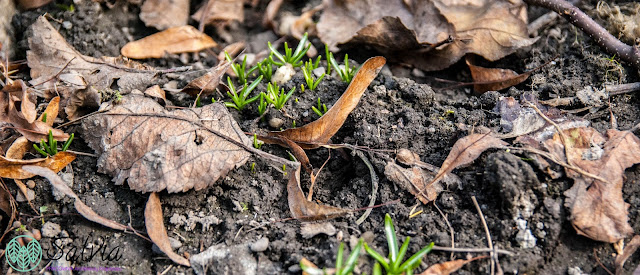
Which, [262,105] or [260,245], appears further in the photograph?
[262,105]

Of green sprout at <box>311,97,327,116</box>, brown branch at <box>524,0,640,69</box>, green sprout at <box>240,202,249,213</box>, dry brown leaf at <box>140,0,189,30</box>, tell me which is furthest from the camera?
dry brown leaf at <box>140,0,189,30</box>

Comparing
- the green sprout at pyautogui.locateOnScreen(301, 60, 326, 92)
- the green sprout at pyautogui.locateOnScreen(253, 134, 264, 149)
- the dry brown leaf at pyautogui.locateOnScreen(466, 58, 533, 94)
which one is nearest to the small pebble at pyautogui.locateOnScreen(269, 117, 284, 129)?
the green sprout at pyautogui.locateOnScreen(253, 134, 264, 149)

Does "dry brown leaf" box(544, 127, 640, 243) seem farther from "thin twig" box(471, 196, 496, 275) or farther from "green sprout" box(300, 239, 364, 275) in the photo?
"green sprout" box(300, 239, 364, 275)

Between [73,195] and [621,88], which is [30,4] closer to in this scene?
[73,195]

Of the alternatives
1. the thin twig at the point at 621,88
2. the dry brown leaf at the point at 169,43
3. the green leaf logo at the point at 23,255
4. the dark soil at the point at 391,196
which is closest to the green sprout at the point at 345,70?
the dark soil at the point at 391,196

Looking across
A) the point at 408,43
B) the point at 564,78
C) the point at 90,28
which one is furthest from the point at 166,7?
the point at 564,78

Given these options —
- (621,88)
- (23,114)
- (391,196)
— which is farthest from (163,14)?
(621,88)

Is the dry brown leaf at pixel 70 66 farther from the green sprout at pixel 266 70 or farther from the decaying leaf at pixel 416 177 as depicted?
the decaying leaf at pixel 416 177
